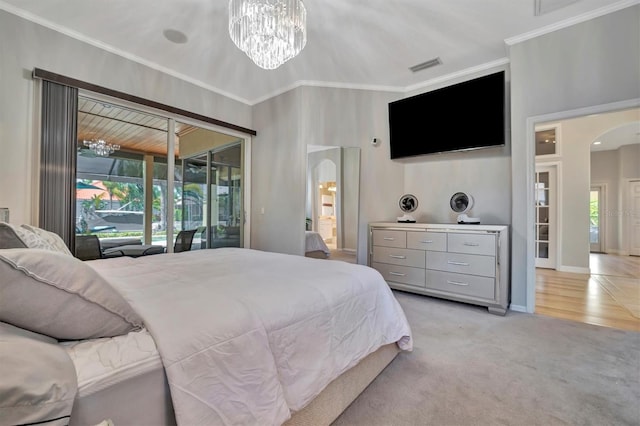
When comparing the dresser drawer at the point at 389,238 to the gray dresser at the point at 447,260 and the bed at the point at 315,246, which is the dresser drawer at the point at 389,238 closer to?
the gray dresser at the point at 447,260

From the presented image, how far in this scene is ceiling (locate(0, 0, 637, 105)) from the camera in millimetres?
2561

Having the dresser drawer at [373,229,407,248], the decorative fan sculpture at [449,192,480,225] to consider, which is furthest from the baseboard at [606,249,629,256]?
the dresser drawer at [373,229,407,248]

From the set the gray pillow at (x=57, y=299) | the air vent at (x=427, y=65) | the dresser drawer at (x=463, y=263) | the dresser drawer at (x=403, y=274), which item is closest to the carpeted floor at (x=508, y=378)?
the dresser drawer at (x=463, y=263)

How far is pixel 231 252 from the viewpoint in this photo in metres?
2.57

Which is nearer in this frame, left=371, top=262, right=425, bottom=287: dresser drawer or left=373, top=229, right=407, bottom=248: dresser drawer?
left=371, top=262, right=425, bottom=287: dresser drawer

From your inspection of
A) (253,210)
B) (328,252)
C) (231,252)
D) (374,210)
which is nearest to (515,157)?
(374,210)

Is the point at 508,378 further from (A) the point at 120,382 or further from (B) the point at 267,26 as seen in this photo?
(B) the point at 267,26

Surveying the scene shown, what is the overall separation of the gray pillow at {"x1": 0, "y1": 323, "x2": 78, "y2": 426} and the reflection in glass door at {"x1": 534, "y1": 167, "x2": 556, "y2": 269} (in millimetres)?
6782

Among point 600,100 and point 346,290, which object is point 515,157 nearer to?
point 600,100

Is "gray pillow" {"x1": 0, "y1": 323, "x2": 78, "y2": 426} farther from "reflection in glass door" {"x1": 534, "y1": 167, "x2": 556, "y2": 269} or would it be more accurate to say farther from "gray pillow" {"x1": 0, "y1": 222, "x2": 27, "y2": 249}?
"reflection in glass door" {"x1": 534, "y1": 167, "x2": 556, "y2": 269}

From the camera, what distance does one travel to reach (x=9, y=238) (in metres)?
1.12

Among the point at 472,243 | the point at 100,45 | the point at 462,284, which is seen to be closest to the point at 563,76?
the point at 472,243

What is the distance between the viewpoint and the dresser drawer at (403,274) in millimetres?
3512

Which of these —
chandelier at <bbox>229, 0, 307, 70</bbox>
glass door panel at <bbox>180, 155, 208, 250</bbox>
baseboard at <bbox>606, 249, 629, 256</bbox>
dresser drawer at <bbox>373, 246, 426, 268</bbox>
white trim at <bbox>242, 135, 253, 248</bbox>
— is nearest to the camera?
chandelier at <bbox>229, 0, 307, 70</bbox>
